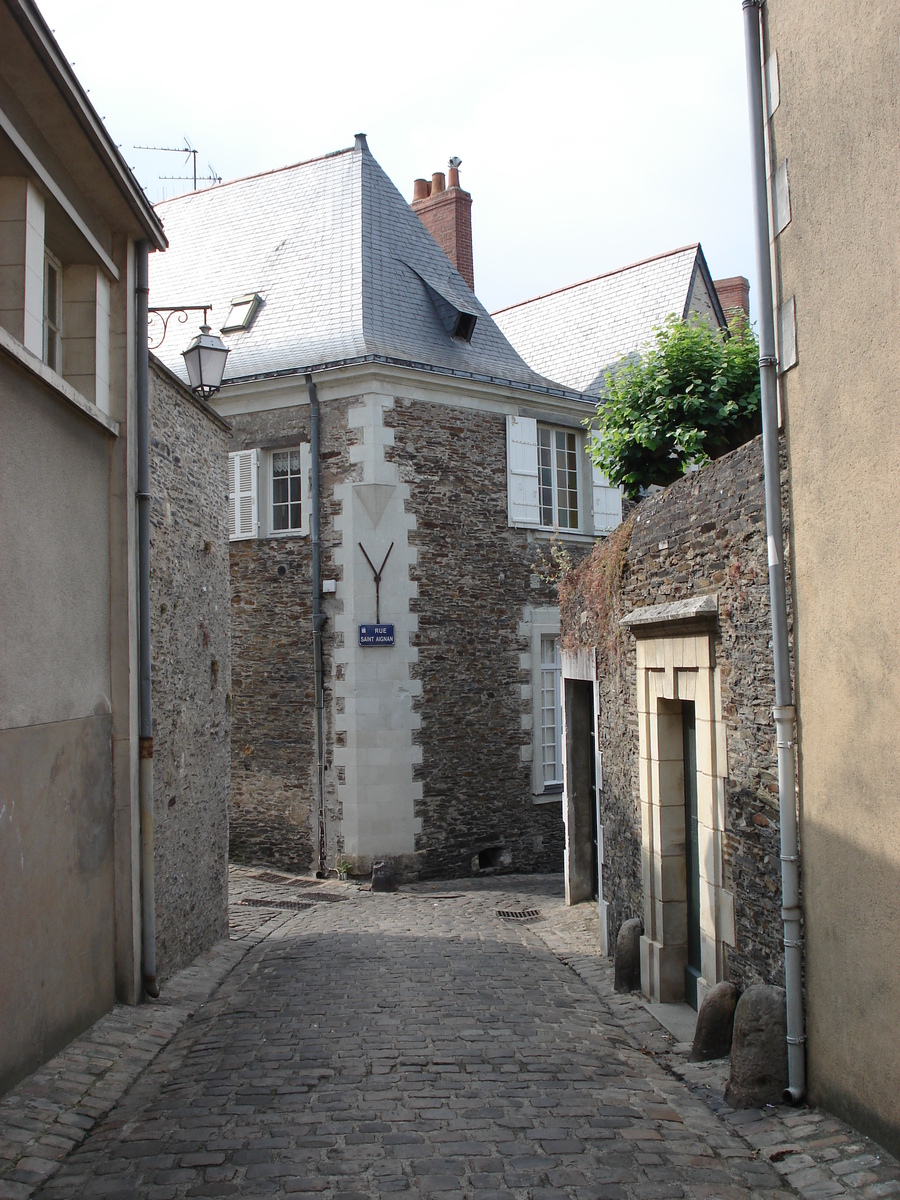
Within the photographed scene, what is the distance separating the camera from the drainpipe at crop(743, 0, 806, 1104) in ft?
15.4

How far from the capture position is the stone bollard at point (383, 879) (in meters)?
11.9

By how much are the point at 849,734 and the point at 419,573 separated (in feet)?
29.3

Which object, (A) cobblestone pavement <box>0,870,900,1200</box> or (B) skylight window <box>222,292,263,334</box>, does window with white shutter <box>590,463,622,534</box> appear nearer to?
(B) skylight window <box>222,292,263,334</box>

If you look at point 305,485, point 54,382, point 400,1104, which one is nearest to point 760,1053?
point 400,1104

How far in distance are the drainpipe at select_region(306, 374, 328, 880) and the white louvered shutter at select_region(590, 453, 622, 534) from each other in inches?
165

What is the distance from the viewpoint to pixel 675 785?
6.87 m

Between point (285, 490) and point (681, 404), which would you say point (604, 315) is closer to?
point (285, 490)

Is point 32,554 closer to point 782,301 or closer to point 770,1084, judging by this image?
point 782,301

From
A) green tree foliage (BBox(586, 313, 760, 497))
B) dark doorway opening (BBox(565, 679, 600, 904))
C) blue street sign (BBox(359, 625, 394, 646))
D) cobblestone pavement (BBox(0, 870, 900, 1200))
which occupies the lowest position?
cobblestone pavement (BBox(0, 870, 900, 1200))

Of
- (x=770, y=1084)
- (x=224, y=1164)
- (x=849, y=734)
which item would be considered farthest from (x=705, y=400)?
(x=224, y=1164)

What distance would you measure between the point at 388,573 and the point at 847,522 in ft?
29.0

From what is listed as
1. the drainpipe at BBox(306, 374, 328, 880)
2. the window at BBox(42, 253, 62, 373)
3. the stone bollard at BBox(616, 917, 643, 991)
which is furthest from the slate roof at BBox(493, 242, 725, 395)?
the window at BBox(42, 253, 62, 373)

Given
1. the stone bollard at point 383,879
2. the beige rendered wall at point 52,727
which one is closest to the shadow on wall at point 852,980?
the beige rendered wall at point 52,727

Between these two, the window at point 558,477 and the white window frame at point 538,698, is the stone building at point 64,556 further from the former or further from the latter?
the window at point 558,477
